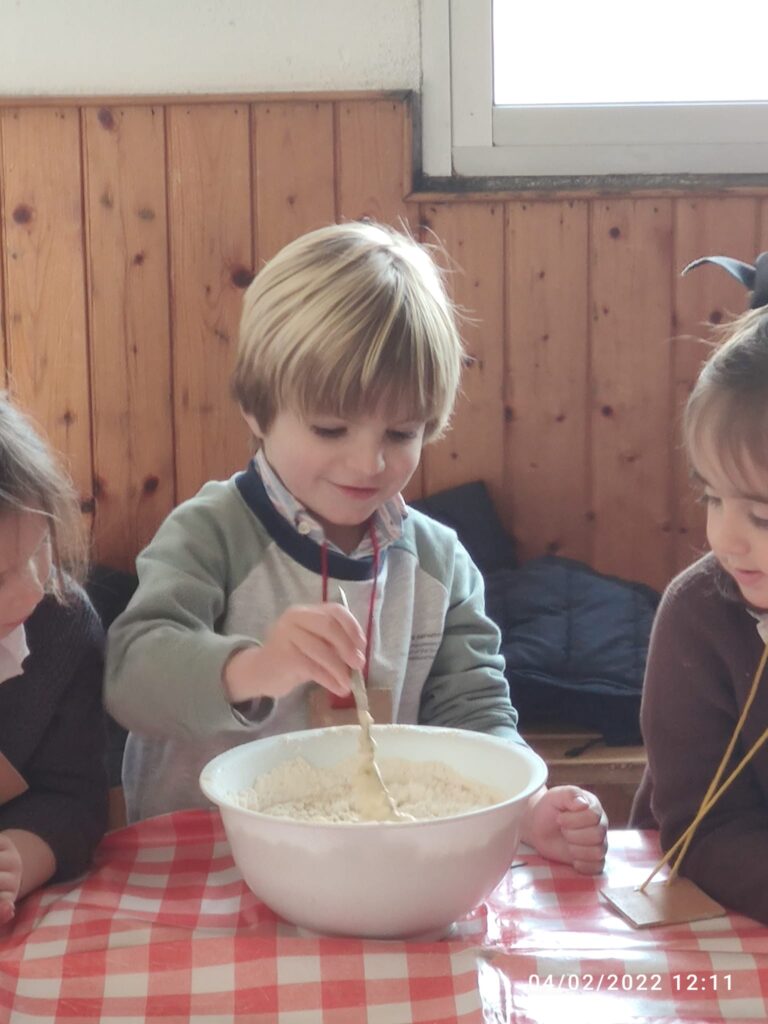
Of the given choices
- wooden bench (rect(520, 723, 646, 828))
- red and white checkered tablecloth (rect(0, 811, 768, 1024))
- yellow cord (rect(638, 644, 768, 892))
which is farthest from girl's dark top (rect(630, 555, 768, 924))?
wooden bench (rect(520, 723, 646, 828))

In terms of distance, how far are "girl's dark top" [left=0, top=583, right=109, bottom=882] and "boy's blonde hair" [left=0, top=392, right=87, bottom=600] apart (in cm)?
3

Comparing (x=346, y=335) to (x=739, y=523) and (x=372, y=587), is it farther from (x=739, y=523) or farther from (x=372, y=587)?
(x=739, y=523)

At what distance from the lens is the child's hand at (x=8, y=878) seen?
807 millimetres

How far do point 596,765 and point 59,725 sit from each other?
3.81ft

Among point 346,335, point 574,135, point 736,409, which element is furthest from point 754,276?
point 574,135

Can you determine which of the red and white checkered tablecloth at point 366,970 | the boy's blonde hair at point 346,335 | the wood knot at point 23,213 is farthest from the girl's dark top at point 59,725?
the wood knot at point 23,213

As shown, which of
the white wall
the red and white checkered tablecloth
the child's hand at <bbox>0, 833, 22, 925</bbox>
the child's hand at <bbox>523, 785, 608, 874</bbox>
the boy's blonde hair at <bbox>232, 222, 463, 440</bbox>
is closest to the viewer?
the red and white checkered tablecloth

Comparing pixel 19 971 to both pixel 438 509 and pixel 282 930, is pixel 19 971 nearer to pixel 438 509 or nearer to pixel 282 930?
pixel 282 930

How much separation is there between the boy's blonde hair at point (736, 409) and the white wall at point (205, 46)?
5.43 feet

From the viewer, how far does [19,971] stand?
731mm

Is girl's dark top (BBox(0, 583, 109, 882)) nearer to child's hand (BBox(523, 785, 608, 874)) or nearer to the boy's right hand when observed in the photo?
the boy's right hand

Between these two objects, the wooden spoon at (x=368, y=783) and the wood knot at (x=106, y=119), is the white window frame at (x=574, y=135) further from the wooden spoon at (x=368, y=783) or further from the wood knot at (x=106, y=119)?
the wooden spoon at (x=368, y=783)

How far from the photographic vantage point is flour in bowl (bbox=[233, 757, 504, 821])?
2.83 ft

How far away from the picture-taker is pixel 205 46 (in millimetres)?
2357
